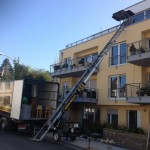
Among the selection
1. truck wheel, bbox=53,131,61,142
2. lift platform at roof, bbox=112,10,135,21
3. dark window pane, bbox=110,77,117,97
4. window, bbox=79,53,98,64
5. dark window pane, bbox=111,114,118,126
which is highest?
lift platform at roof, bbox=112,10,135,21

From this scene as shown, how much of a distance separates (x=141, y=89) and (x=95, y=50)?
31.5 ft

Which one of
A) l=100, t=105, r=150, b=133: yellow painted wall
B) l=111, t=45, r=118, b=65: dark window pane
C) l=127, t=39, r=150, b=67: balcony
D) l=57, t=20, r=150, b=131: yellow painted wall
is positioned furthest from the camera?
l=111, t=45, r=118, b=65: dark window pane

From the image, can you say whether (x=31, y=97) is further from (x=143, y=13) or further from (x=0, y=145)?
(x=143, y=13)

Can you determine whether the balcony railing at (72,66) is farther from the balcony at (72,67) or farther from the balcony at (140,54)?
the balcony at (140,54)

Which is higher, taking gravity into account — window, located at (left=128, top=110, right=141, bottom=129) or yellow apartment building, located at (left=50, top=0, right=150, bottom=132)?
yellow apartment building, located at (left=50, top=0, right=150, bottom=132)

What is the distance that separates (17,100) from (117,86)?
8510mm

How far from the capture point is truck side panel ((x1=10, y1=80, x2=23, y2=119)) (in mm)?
18408

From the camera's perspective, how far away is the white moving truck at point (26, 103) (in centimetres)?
1861

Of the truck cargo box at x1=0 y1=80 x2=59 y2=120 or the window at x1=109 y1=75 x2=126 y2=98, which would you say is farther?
the window at x1=109 y1=75 x2=126 y2=98

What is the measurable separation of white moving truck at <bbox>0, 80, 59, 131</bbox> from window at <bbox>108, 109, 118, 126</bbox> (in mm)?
5189

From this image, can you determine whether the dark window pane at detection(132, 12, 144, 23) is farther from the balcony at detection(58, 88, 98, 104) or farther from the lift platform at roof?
the balcony at detection(58, 88, 98, 104)

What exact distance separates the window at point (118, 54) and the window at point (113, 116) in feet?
13.6

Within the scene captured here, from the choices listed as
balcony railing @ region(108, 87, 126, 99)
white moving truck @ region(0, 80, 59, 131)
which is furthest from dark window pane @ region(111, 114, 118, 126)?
white moving truck @ region(0, 80, 59, 131)

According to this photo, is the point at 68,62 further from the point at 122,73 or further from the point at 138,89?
the point at 138,89
